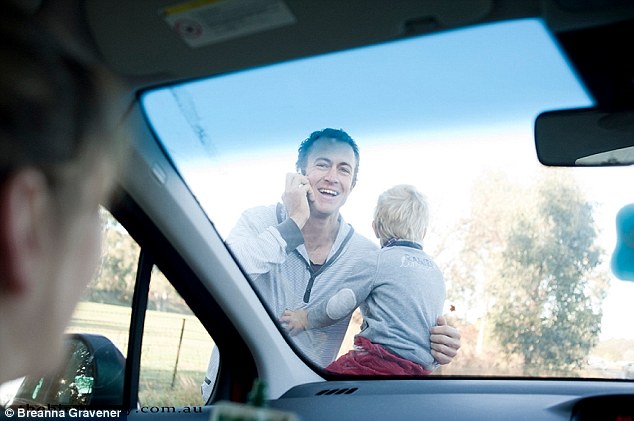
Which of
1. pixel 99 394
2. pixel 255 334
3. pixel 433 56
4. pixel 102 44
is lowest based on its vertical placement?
pixel 99 394

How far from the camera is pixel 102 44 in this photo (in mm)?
2340

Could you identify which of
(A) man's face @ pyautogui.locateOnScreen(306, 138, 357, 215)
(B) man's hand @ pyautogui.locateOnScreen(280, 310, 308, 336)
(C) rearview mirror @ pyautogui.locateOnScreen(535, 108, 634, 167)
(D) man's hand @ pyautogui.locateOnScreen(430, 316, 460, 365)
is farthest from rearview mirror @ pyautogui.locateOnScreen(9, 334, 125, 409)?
(C) rearview mirror @ pyautogui.locateOnScreen(535, 108, 634, 167)

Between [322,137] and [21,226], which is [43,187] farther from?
[322,137]

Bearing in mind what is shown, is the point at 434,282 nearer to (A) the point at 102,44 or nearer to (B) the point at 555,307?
(B) the point at 555,307

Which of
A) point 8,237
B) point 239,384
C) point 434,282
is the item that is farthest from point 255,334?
point 8,237

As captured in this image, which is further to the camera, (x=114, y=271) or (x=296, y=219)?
(x=296, y=219)

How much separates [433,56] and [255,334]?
168cm

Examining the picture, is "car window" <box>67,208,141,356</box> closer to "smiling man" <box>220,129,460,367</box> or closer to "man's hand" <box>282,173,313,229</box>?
"smiling man" <box>220,129,460,367</box>

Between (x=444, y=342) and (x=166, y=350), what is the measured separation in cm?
154

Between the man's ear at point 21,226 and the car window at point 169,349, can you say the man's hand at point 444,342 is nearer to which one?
the car window at point 169,349

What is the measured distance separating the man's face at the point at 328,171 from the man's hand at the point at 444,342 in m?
0.95

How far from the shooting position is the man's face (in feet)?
14.5

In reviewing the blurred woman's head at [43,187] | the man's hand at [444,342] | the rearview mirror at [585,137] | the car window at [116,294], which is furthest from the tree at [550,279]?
the blurred woman's head at [43,187]

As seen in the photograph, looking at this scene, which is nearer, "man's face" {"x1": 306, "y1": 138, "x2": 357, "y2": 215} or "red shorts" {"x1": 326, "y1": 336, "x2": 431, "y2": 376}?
"red shorts" {"x1": 326, "y1": 336, "x2": 431, "y2": 376}
